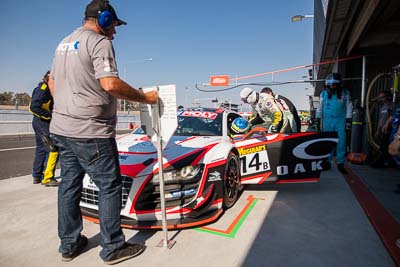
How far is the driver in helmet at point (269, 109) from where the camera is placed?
13.3 feet

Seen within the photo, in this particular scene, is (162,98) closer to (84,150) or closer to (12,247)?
(84,150)

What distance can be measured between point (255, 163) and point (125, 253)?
1954 mm

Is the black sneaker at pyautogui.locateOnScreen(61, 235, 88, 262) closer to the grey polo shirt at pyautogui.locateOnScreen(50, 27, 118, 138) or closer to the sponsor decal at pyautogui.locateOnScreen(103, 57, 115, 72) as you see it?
the grey polo shirt at pyautogui.locateOnScreen(50, 27, 118, 138)

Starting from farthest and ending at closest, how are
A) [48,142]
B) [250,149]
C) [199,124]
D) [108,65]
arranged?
[48,142], [199,124], [250,149], [108,65]

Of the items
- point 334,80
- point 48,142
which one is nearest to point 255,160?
point 334,80

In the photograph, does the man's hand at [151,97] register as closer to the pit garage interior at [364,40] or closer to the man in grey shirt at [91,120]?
the man in grey shirt at [91,120]

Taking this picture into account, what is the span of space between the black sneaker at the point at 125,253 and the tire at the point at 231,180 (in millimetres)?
1086

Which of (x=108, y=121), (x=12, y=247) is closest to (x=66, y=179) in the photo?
(x=108, y=121)

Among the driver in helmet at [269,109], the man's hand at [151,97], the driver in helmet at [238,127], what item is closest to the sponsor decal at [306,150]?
the driver in helmet at [269,109]

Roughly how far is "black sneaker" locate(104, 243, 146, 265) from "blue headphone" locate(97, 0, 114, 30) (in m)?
1.65

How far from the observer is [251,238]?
2.33m

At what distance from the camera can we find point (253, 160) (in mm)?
3402

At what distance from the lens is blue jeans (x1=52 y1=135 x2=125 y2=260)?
1.91 metres

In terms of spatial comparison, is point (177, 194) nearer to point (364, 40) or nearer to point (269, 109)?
point (269, 109)
